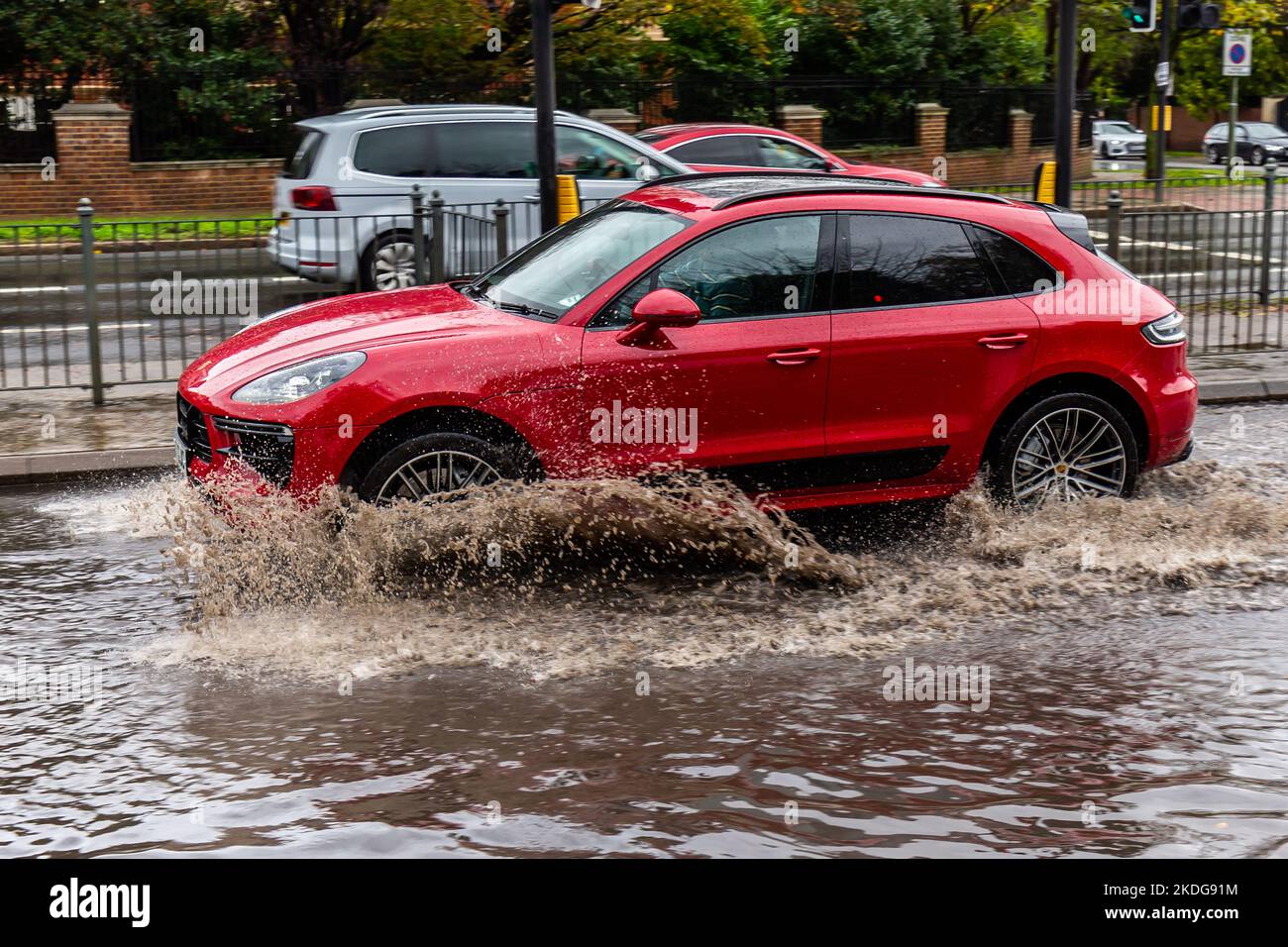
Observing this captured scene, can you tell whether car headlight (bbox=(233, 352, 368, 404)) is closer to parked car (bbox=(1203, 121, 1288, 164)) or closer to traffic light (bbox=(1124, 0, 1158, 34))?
traffic light (bbox=(1124, 0, 1158, 34))

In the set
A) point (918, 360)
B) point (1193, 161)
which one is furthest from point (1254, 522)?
point (1193, 161)

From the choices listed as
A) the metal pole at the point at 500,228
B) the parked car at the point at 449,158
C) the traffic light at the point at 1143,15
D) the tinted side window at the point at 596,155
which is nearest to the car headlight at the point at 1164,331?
→ the metal pole at the point at 500,228

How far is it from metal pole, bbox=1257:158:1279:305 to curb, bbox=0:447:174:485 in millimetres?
9214

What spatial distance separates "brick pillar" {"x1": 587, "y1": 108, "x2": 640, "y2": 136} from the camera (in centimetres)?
2719

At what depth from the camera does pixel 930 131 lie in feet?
102

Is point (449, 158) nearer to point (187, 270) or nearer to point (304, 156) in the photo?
point (304, 156)

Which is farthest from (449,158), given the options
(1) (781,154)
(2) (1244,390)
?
(2) (1244,390)

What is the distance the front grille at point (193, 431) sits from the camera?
6906 mm

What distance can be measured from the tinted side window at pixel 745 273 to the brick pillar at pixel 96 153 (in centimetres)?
1988

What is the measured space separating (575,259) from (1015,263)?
211 centimetres

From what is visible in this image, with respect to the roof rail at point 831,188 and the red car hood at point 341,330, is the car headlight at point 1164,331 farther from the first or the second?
the red car hood at point 341,330
